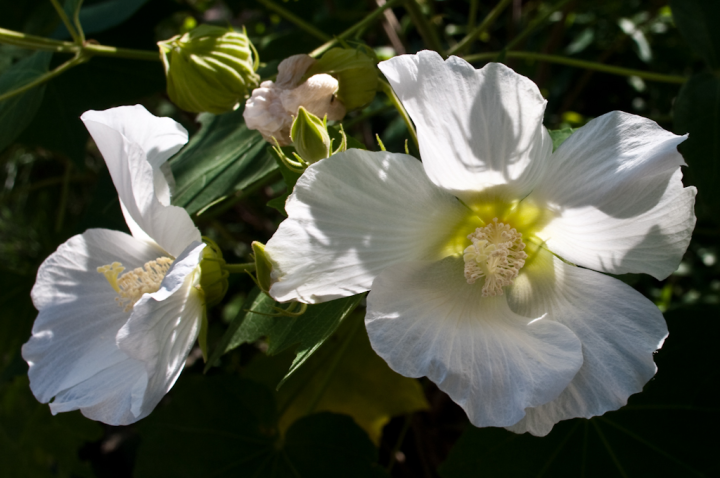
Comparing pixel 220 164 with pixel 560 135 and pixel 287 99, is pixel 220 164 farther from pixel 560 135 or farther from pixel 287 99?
pixel 560 135

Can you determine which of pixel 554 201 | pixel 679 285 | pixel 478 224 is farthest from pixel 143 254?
pixel 679 285

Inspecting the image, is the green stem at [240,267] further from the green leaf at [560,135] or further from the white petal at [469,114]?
the green leaf at [560,135]

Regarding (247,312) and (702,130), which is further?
(702,130)

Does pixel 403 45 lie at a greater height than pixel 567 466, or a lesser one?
greater

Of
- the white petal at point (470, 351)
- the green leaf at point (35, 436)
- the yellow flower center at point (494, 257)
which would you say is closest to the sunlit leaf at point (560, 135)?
the yellow flower center at point (494, 257)

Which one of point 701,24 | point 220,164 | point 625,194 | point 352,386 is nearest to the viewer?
point 625,194

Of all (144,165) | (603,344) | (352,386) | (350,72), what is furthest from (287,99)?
(352,386)

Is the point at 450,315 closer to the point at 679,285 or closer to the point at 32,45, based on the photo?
the point at 32,45
